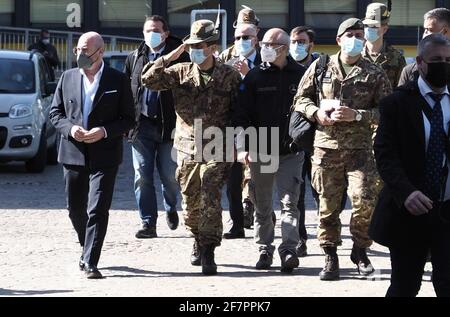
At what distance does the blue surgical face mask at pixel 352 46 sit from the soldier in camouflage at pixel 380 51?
1612 millimetres

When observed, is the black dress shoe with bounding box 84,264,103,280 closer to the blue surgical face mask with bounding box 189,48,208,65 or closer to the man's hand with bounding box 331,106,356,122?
the blue surgical face mask with bounding box 189,48,208,65

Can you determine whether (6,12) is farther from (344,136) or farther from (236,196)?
(344,136)

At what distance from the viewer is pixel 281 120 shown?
1108 cm

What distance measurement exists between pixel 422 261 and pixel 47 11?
79.4 feet

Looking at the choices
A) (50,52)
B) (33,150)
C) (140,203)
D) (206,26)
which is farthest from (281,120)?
(50,52)

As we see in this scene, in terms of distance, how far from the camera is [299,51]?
43.9 ft

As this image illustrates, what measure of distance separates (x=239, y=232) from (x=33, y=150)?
21.4 ft

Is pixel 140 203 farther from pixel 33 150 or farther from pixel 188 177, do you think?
pixel 33 150

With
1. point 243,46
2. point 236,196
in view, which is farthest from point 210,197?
point 236,196

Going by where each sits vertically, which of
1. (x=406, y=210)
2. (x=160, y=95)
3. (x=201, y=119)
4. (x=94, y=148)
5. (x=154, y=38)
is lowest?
(x=406, y=210)

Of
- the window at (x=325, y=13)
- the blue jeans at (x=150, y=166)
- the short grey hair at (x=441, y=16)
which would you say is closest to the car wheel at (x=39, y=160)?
the blue jeans at (x=150, y=166)

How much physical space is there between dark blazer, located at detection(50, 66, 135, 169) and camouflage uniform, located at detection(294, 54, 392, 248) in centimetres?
149

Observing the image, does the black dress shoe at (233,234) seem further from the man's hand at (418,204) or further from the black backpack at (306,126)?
the man's hand at (418,204)

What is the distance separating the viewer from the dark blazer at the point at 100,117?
10.8 meters
